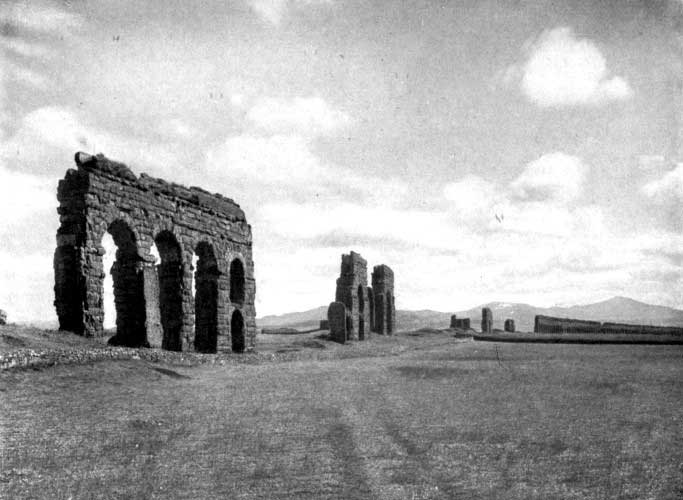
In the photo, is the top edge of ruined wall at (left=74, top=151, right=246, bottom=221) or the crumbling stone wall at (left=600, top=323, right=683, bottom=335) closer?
the top edge of ruined wall at (left=74, top=151, right=246, bottom=221)

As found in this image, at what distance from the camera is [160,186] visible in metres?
17.0

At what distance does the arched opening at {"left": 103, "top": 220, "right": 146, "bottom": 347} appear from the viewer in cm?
1555

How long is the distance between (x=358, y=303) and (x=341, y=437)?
26949 mm

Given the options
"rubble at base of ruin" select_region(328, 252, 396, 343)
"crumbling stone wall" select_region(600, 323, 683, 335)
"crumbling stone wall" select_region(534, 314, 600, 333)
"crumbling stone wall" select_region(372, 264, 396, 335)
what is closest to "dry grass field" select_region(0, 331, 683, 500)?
"crumbling stone wall" select_region(600, 323, 683, 335)

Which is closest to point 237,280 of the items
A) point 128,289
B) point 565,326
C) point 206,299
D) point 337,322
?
point 206,299

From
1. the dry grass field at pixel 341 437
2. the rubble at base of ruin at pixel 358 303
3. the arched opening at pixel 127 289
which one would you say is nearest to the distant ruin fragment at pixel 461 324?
the rubble at base of ruin at pixel 358 303

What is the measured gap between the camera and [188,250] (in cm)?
1795

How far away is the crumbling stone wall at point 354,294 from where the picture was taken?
3100cm

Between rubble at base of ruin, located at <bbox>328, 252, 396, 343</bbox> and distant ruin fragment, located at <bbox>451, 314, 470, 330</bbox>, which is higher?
rubble at base of ruin, located at <bbox>328, 252, 396, 343</bbox>

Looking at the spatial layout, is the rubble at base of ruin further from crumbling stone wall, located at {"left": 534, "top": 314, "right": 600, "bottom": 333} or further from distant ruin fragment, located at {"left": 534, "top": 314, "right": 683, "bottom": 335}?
distant ruin fragment, located at {"left": 534, "top": 314, "right": 683, "bottom": 335}

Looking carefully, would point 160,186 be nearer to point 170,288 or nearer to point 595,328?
point 170,288

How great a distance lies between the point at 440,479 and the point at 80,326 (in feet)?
38.2

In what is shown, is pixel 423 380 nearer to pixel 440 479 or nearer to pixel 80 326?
pixel 440 479

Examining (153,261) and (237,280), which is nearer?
(153,261)
